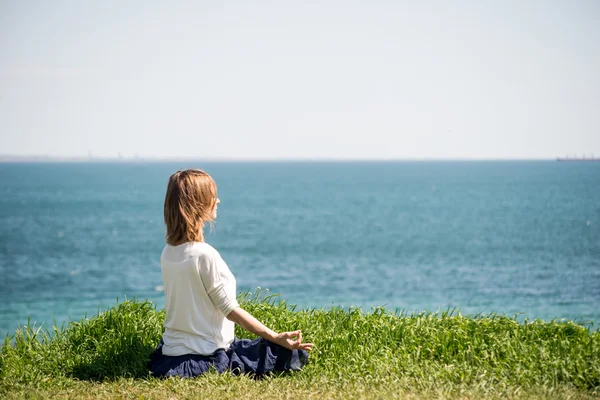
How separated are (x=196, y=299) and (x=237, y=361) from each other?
673mm

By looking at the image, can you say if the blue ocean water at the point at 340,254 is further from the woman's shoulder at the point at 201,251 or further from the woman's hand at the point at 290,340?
the woman's shoulder at the point at 201,251

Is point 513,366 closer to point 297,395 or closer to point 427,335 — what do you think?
point 427,335

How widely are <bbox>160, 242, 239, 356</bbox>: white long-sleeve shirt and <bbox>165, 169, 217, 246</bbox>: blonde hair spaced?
0.09 metres

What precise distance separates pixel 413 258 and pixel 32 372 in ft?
133

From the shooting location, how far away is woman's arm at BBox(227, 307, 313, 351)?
4.73m

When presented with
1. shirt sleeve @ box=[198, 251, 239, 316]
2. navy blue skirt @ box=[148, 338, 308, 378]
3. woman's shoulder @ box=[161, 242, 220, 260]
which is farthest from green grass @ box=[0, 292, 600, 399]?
woman's shoulder @ box=[161, 242, 220, 260]

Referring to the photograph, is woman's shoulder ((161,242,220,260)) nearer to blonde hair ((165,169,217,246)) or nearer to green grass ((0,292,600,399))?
blonde hair ((165,169,217,246))

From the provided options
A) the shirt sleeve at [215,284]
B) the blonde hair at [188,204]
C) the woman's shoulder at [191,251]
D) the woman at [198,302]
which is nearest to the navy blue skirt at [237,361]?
the woman at [198,302]

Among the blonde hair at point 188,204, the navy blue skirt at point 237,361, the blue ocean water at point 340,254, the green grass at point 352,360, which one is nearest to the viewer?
the green grass at point 352,360

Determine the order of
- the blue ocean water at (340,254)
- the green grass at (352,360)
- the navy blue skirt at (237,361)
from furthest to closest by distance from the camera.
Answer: the blue ocean water at (340,254), the navy blue skirt at (237,361), the green grass at (352,360)

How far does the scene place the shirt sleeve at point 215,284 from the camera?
473 centimetres

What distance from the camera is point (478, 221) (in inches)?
2744

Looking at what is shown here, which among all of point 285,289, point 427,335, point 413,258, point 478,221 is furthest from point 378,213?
point 427,335

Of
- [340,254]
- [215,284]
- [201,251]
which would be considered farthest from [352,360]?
[340,254]
